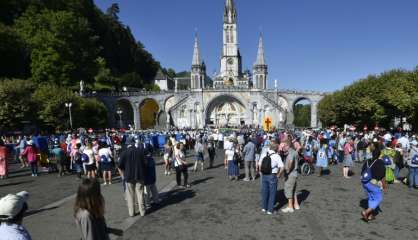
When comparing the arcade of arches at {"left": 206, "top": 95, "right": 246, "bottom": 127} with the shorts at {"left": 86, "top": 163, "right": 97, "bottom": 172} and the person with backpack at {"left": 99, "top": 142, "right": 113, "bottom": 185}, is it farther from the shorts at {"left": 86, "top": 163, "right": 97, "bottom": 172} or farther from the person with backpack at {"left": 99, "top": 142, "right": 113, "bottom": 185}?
the shorts at {"left": 86, "top": 163, "right": 97, "bottom": 172}

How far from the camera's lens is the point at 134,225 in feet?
27.1

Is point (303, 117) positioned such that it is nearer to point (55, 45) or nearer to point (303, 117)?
point (303, 117)

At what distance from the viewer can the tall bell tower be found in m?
90.1

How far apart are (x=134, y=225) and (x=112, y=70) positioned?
78.2 m

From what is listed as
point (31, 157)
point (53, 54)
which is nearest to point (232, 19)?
point (53, 54)

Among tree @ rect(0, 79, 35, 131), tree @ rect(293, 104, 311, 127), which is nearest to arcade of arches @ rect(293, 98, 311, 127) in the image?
tree @ rect(293, 104, 311, 127)

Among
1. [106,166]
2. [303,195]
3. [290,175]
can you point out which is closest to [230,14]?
[106,166]

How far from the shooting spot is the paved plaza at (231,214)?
302 inches

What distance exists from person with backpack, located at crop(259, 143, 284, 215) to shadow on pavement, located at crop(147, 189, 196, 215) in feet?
9.16

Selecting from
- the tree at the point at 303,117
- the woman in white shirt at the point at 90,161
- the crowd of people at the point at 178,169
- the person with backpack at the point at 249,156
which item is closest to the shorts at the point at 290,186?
the crowd of people at the point at 178,169

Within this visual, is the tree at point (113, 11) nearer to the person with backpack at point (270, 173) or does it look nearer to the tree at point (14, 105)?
the tree at point (14, 105)

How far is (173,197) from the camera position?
11219 mm

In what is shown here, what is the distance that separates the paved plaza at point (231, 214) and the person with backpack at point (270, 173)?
1.35 ft

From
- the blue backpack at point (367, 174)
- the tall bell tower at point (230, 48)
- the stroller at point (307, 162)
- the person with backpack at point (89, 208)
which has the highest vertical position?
the tall bell tower at point (230, 48)
